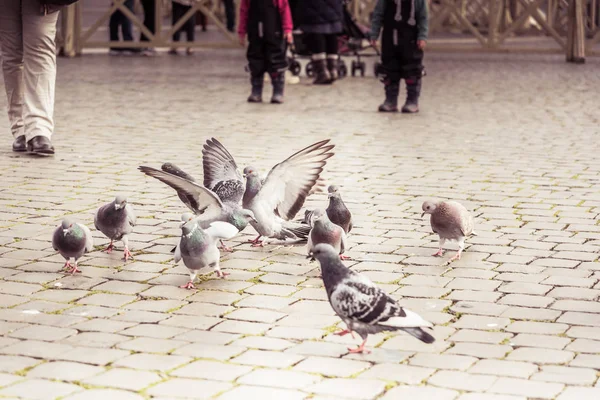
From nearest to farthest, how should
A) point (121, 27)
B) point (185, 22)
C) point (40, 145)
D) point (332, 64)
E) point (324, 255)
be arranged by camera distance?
1. point (324, 255)
2. point (40, 145)
3. point (332, 64)
4. point (185, 22)
5. point (121, 27)

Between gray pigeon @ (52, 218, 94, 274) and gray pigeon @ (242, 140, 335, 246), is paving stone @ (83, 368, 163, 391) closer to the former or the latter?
gray pigeon @ (52, 218, 94, 274)

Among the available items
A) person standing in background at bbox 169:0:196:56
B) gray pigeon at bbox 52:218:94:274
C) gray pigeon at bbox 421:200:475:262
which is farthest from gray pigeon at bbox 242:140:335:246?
person standing in background at bbox 169:0:196:56

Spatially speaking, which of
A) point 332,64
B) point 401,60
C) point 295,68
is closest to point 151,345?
point 401,60

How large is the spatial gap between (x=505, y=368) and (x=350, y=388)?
26.2 inches

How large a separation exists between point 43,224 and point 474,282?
276 centimetres

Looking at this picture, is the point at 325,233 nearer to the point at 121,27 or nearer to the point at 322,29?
the point at 322,29

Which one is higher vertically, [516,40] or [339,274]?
[339,274]

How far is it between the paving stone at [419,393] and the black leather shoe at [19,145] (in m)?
6.10

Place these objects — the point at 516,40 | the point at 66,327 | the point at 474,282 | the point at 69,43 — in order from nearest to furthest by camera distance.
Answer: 1. the point at 66,327
2. the point at 474,282
3. the point at 69,43
4. the point at 516,40

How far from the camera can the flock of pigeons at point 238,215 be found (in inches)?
228

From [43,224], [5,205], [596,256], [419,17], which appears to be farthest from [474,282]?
[419,17]

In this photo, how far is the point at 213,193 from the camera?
608 cm

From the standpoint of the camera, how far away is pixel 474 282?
19.0 ft

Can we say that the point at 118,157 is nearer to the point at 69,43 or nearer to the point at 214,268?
the point at 214,268
